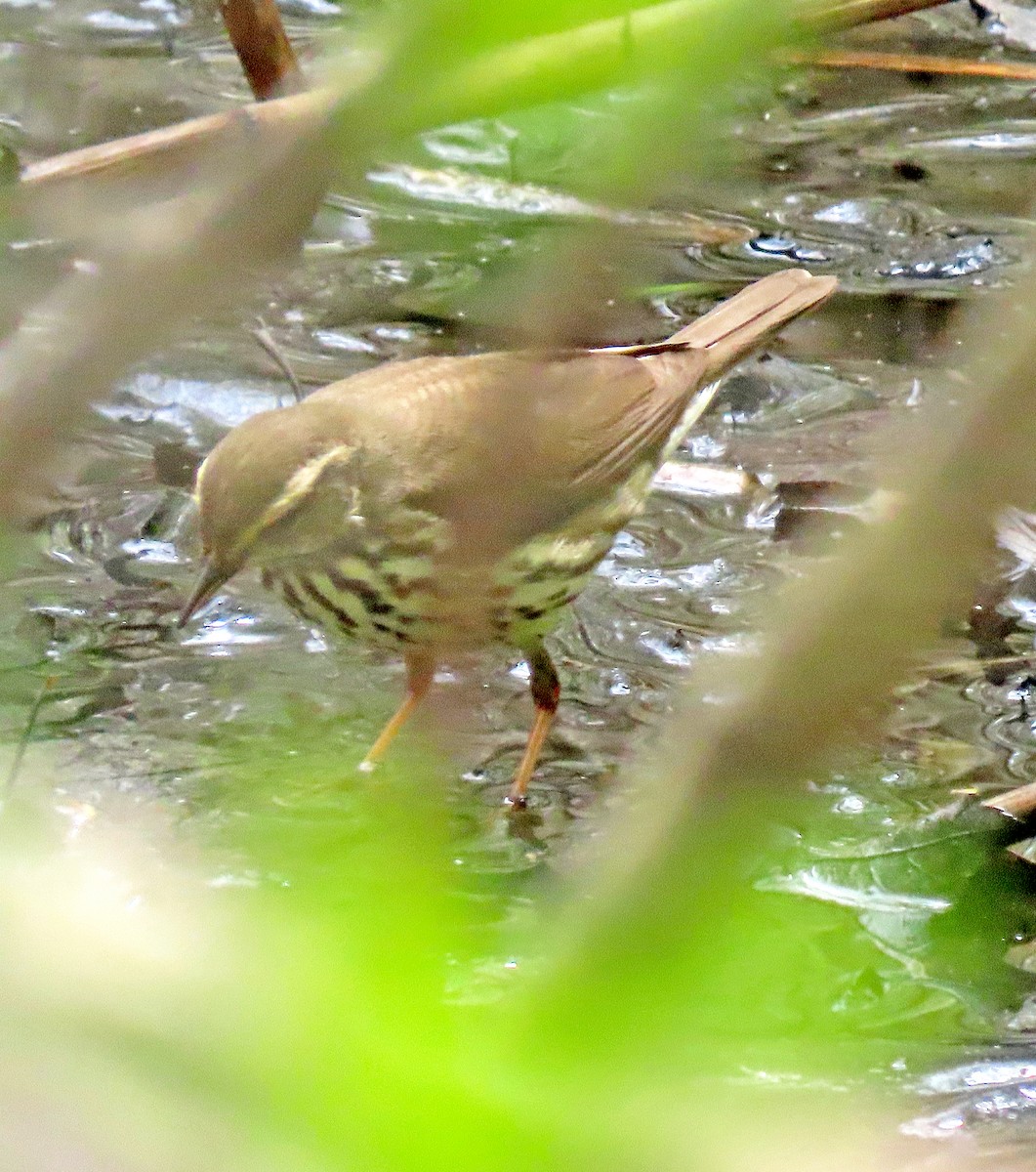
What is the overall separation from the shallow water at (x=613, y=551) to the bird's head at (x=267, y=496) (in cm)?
28

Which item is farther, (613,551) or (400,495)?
(613,551)

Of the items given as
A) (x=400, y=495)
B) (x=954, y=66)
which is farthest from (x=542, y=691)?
(x=954, y=66)

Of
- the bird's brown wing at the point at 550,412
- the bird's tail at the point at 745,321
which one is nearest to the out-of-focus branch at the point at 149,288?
the bird's brown wing at the point at 550,412

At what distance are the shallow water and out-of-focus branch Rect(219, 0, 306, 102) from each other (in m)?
0.43

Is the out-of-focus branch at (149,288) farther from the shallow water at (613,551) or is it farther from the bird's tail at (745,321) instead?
the bird's tail at (745,321)

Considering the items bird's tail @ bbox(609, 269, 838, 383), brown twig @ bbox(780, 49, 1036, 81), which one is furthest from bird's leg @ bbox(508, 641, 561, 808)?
brown twig @ bbox(780, 49, 1036, 81)

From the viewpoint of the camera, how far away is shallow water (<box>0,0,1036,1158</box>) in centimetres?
293

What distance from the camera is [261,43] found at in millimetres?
5609

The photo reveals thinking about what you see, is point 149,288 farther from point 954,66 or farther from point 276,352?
point 954,66

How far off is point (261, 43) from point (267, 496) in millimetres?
2465

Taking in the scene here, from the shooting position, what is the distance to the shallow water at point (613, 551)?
2.93 meters

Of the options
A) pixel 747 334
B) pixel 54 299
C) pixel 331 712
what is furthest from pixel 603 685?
pixel 54 299

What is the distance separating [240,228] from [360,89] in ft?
0.35

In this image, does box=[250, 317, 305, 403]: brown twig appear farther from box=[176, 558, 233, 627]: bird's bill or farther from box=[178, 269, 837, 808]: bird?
box=[176, 558, 233, 627]: bird's bill
